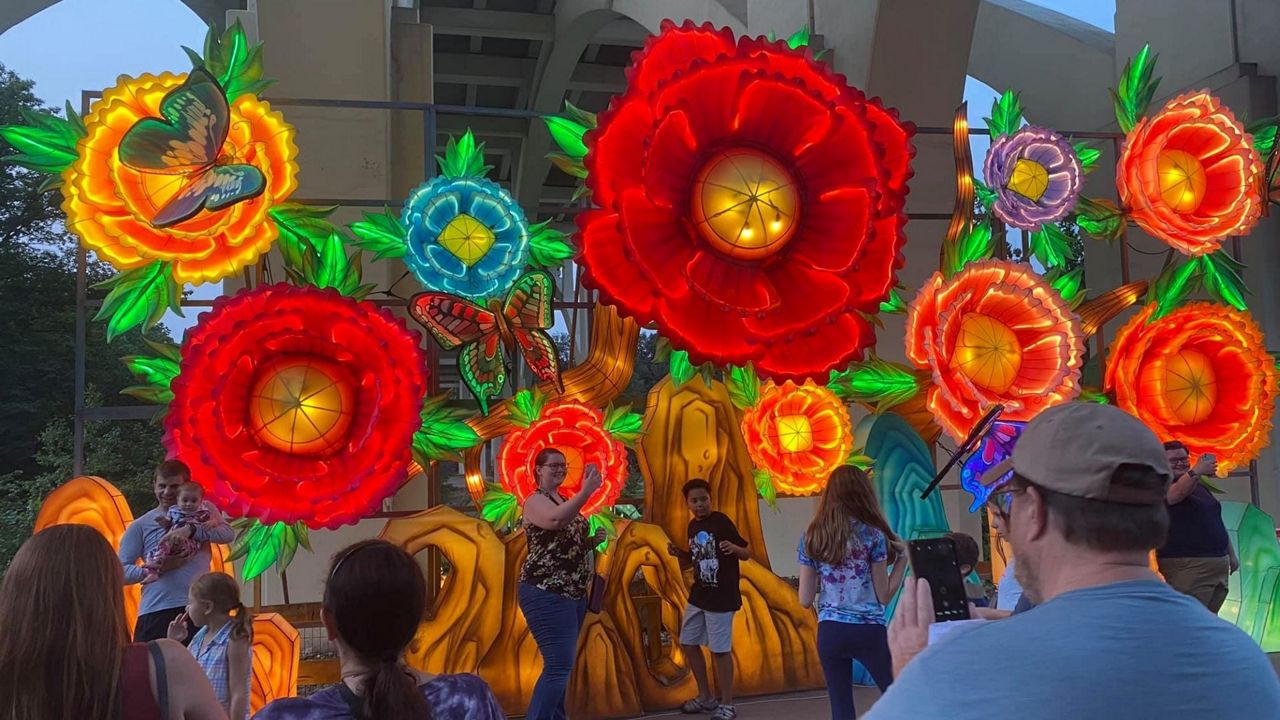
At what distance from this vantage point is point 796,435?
685 centimetres

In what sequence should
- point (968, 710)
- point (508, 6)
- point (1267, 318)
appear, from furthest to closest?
point (508, 6), point (1267, 318), point (968, 710)

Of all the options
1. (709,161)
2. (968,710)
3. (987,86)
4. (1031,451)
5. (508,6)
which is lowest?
(968,710)

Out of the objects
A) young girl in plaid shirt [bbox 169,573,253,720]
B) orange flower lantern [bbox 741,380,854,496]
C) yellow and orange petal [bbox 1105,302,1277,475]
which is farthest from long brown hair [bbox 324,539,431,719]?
yellow and orange petal [bbox 1105,302,1277,475]

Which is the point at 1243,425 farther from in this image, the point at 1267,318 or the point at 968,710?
the point at 968,710

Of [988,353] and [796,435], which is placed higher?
[988,353]

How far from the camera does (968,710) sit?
4.13ft

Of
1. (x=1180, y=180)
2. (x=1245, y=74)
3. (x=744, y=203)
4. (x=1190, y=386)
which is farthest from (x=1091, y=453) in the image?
(x=1245, y=74)

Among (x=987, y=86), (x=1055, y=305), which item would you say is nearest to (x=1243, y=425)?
(x=1055, y=305)

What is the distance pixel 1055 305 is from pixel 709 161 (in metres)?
2.48

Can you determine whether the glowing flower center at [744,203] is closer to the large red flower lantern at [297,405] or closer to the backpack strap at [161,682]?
the large red flower lantern at [297,405]

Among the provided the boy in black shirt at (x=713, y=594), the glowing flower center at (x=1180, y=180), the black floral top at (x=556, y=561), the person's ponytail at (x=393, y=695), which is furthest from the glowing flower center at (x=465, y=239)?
the glowing flower center at (x=1180, y=180)

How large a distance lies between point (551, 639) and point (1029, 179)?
4.27m

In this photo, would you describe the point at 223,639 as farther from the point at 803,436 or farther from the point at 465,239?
the point at 803,436

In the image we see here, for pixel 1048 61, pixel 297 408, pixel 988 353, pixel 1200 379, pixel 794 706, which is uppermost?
pixel 1048 61
